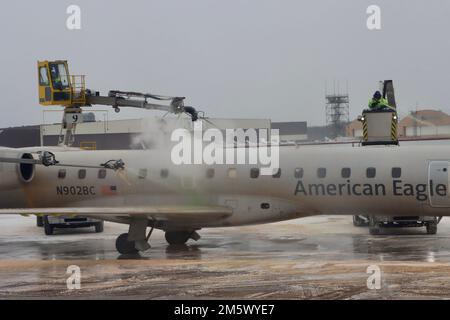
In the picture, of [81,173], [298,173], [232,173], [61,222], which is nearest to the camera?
[298,173]

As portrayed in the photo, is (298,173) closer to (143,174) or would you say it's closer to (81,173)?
(143,174)

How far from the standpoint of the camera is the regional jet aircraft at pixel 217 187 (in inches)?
744

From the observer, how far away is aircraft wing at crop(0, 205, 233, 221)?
1930cm

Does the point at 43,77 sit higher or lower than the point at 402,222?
higher

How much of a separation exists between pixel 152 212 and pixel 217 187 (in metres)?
2.22

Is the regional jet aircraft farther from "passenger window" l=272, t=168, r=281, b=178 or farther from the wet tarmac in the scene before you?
the wet tarmac

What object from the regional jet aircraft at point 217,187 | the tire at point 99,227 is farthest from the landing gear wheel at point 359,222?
the tire at point 99,227

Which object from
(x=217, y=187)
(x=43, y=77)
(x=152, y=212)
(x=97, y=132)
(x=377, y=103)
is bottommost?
(x=152, y=212)

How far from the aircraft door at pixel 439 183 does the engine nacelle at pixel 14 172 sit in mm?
12227

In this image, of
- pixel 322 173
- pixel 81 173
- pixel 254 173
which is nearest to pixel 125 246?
pixel 81 173

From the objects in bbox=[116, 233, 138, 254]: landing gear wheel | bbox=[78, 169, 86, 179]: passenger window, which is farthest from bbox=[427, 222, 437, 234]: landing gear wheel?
bbox=[78, 169, 86, 179]: passenger window

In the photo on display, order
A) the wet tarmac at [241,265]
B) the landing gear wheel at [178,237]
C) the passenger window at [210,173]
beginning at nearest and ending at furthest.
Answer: the wet tarmac at [241,265], the passenger window at [210,173], the landing gear wheel at [178,237]

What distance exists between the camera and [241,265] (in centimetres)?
1638

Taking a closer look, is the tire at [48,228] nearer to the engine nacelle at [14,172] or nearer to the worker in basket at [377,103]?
the engine nacelle at [14,172]
